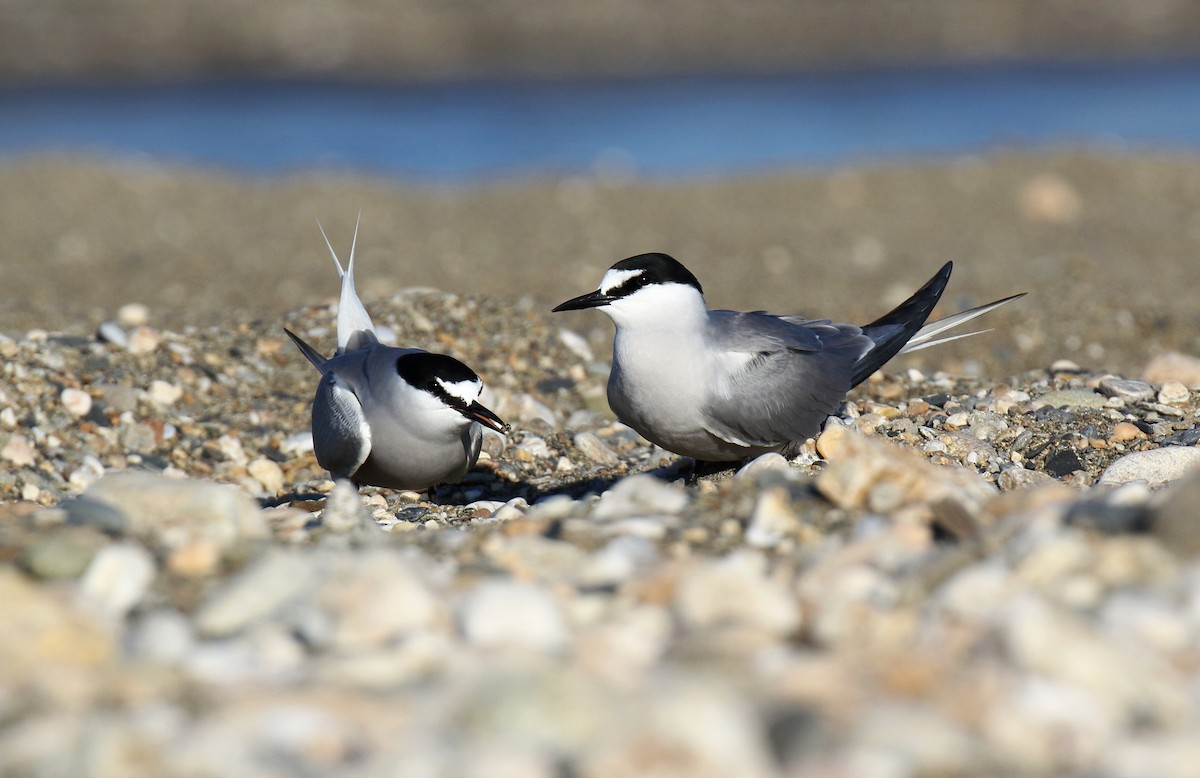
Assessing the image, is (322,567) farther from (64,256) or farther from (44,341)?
(64,256)

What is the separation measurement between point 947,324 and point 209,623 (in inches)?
117

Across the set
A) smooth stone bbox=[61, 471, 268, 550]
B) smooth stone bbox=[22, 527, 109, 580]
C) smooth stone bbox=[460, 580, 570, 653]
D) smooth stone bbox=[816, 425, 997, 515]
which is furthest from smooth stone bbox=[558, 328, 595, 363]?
smooth stone bbox=[460, 580, 570, 653]

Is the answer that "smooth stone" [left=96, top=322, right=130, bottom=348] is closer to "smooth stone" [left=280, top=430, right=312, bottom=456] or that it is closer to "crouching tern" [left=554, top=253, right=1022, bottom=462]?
"smooth stone" [left=280, top=430, right=312, bottom=456]

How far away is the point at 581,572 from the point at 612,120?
1477 cm

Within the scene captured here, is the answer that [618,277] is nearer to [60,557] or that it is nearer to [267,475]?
[267,475]

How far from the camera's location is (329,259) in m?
8.69

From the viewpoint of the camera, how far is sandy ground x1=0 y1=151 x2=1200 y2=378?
6824 millimetres

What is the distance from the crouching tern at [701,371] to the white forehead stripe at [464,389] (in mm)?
450

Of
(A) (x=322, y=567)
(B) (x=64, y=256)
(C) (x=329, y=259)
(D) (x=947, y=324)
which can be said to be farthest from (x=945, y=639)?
(B) (x=64, y=256)

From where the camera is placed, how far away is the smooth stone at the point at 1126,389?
194 inches

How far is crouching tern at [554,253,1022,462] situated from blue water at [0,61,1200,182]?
8083 millimetres

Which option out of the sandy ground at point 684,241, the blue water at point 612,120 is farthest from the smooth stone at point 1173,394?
the blue water at point 612,120

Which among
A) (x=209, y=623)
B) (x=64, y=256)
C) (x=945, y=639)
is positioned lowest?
(x=64, y=256)

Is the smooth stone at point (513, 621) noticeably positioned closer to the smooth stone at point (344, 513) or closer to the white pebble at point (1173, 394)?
the smooth stone at point (344, 513)
